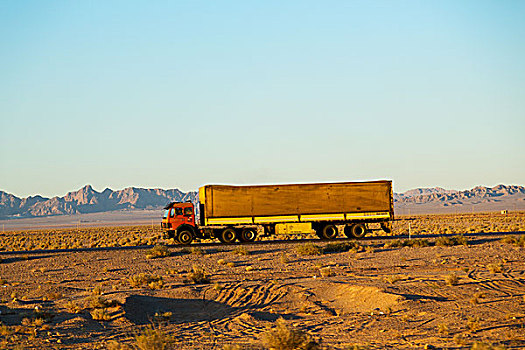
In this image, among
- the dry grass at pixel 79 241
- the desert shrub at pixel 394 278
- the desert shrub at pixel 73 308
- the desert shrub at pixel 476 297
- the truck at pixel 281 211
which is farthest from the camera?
the dry grass at pixel 79 241

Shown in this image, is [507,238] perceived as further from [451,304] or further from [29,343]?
[29,343]

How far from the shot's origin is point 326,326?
1509 centimetres

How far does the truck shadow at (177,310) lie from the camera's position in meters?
16.7

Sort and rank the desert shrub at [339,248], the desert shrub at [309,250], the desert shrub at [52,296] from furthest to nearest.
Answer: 1. the desert shrub at [339,248]
2. the desert shrub at [309,250]
3. the desert shrub at [52,296]

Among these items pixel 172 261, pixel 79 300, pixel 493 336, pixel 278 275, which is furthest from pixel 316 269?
pixel 493 336

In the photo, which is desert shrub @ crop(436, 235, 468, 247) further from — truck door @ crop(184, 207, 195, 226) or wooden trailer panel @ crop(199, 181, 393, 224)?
truck door @ crop(184, 207, 195, 226)

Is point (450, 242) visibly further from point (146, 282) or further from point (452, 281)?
point (146, 282)

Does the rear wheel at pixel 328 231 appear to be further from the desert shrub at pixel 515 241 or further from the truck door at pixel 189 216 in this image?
the desert shrub at pixel 515 241

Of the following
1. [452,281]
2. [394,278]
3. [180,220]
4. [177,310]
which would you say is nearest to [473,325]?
[452,281]

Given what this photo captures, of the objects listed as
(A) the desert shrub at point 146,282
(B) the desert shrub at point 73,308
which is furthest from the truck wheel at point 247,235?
(B) the desert shrub at point 73,308

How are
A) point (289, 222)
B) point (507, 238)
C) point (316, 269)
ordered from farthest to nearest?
point (289, 222) < point (507, 238) < point (316, 269)

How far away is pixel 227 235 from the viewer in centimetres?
3903

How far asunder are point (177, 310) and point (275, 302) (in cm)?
310

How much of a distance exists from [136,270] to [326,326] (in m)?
14.8
